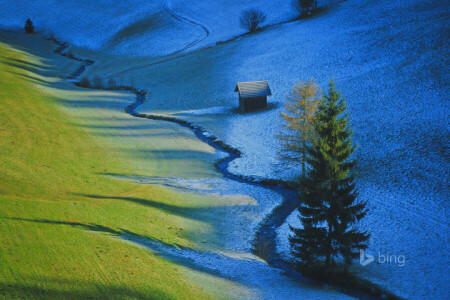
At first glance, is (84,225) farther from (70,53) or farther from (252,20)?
(70,53)

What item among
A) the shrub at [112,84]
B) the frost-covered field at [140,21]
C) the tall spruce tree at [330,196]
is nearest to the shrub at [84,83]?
the shrub at [112,84]

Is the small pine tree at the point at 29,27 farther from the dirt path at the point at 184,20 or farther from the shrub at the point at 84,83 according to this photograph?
the shrub at the point at 84,83

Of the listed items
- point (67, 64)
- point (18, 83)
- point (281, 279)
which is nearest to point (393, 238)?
point (281, 279)

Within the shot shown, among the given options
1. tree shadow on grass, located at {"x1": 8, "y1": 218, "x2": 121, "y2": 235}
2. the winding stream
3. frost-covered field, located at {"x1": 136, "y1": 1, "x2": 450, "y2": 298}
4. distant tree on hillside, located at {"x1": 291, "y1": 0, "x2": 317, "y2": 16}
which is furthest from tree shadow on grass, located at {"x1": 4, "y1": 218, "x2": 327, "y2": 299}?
distant tree on hillside, located at {"x1": 291, "y1": 0, "x2": 317, "y2": 16}

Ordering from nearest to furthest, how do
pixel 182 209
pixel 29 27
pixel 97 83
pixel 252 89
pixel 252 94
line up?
pixel 182 209 < pixel 252 94 < pixel 252 89 < pixel 97 83 < pixel 29 27

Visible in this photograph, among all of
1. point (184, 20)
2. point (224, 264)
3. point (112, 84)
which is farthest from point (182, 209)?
point (184, 20)

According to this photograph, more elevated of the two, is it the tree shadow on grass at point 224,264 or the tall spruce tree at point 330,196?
the tall spruce tree at point 330,196
